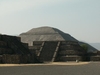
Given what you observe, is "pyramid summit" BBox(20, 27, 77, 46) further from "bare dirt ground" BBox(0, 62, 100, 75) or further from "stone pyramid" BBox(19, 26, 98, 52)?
"bare dirt ground" BBox(0, 62, 100, 75)

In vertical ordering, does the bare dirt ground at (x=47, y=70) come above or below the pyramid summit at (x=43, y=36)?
below

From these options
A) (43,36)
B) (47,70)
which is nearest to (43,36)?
(43,36)

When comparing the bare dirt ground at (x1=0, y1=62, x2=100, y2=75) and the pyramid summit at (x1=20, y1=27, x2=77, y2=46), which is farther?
the pyramid summit at (x1=20, y1=27, x2=77, y2=46)

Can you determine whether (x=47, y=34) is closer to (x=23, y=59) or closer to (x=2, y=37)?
(x=2, y=37)

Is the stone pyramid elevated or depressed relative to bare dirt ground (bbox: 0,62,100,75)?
elevated

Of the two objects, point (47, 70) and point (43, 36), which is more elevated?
point (43, 36)

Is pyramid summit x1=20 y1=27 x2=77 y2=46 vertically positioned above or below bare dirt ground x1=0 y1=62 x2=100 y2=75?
above

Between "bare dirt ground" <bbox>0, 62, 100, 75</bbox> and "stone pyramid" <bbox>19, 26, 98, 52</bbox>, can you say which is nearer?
"bare dirt ground" <bbox>0, 62, 100, 75</bbox>

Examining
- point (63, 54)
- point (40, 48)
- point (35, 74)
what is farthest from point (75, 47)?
point (35, 74)

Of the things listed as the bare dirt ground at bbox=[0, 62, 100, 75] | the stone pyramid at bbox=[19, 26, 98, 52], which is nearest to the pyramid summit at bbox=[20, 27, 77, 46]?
the stone pyramid at bbox=[19, 26, 98, 52]

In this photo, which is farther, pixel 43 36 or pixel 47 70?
pixel 43 36

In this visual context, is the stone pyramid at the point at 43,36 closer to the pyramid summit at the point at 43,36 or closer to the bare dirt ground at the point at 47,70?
the pyramid summit at the point at 43,36

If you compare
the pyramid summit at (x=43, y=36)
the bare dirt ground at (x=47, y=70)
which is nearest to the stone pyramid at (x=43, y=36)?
the pyramid summit at (x=43, y=36)

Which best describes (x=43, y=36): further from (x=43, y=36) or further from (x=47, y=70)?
(x=47, y=70)
